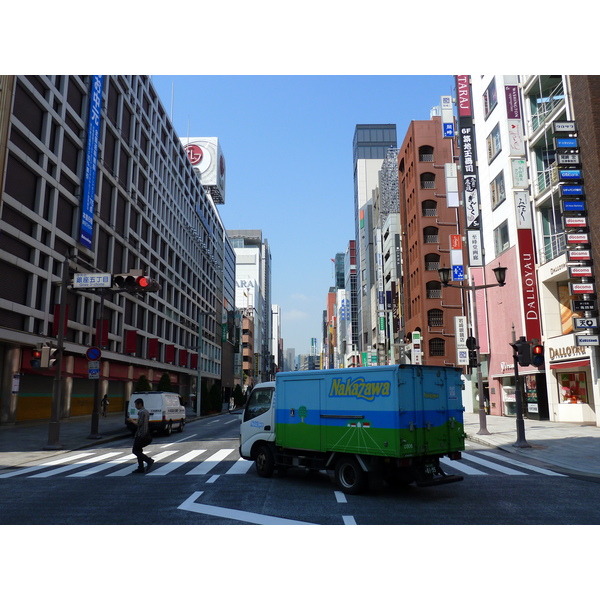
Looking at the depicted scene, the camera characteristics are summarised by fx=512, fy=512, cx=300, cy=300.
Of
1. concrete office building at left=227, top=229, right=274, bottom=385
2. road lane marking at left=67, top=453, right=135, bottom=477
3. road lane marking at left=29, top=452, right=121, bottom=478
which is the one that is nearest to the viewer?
road lane marking at left=67, top=453, right=135, bottom=477

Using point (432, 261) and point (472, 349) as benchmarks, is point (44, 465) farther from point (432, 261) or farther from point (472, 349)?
point (432, 261)

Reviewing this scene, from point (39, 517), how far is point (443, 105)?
2209 inches

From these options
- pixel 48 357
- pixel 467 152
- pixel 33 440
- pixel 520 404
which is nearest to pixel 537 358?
pixel 520 404

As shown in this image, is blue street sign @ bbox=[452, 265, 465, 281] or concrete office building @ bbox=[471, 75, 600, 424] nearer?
concrete office building @ bbox=[471, 75, 600, 424]

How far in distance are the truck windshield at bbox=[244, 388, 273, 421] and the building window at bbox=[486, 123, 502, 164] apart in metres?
29.7

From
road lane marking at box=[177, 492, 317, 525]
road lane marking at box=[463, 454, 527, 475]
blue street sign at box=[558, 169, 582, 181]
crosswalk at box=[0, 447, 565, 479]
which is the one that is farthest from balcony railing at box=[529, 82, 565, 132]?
road lane marking at box=[177, 492, 317, 525]

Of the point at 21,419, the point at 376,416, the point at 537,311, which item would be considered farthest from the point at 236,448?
the point at 537,311

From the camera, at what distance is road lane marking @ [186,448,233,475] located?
1382 centimetres

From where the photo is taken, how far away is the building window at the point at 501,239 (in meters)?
35.8

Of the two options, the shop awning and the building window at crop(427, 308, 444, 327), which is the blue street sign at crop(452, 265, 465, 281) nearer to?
the building window at crop(427, 308, 444, 327)

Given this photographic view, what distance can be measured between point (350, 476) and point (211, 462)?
6229mm

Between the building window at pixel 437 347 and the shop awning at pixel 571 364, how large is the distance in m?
29.5

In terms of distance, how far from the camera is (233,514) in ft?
28.9

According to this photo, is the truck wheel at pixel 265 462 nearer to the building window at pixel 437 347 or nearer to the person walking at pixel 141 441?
the person walking at pixel 141 441
